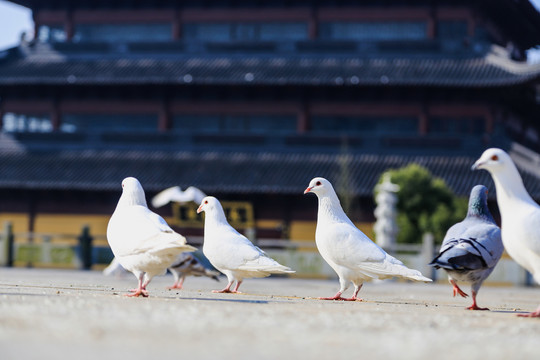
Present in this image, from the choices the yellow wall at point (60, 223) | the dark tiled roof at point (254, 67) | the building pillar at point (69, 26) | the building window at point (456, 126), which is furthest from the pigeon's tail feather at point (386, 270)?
the building pillar at point (69, 26)

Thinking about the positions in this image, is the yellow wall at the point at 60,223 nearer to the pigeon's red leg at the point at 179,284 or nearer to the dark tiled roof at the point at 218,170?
the dark tiled roof at the point at 218,170

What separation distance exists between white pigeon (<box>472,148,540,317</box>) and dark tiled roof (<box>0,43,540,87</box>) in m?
24.2

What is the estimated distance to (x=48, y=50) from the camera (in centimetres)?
3994

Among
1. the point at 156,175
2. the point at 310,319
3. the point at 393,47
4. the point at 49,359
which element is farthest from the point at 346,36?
the point at 49,359

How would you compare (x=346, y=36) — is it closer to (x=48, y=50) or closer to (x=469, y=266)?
(x=48, y=50)

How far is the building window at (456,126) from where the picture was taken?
117 feet

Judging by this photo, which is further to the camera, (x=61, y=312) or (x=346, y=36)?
(x=346, y=36)

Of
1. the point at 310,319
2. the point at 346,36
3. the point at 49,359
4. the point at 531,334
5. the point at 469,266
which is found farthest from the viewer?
the point at 346,36

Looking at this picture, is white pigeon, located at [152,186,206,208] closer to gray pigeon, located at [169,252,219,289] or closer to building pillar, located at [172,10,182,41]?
building pillar, located at [172,10,182,41]

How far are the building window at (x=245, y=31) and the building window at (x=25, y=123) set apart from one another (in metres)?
6.53

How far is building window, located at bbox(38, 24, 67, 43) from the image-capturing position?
→ 1604 inches

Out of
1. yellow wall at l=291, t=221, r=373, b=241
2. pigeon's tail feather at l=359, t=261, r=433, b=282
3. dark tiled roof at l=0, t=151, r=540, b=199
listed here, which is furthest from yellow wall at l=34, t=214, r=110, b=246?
pigeon's tail feather at l=359, t=261, r=433, b=282

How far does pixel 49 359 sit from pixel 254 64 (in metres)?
32.5

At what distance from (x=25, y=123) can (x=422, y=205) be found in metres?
17.4
